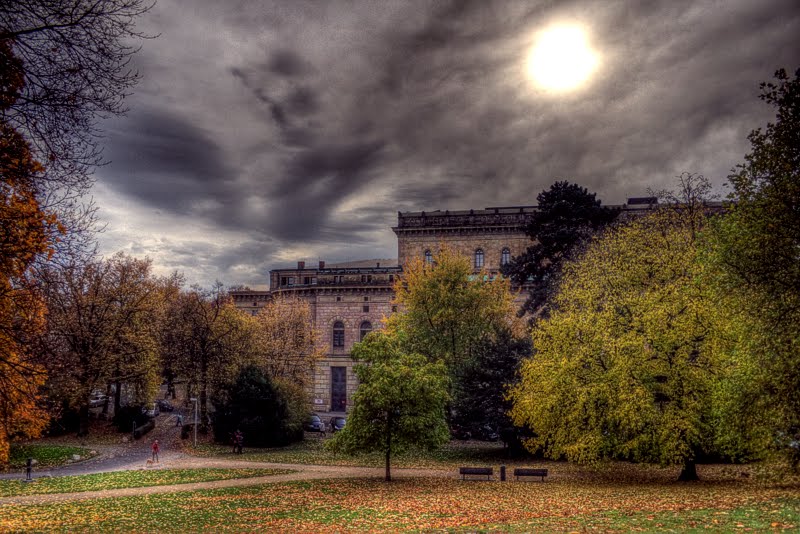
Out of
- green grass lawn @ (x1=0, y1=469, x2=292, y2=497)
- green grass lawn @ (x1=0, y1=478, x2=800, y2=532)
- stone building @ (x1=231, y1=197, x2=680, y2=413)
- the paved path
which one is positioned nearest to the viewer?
green grass lawn @ (x1=0, y1=478, x2=800, y2=532)

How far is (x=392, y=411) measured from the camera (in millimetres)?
24688

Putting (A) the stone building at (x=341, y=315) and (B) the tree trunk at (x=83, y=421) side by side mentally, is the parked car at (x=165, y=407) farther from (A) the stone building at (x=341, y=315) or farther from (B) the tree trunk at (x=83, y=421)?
(B) the tree trunk at (x=83, y=421)

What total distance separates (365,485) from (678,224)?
2328 cm

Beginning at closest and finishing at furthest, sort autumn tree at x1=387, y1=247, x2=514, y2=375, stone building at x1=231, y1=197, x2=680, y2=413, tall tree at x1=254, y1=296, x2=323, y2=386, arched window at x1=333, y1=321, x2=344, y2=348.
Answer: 1. autumn tree at x1=387, y1=247, x2=514, y2=375
2. tall tree at x1=254, y1=296, x2=323, y2=386
3. stone building at x1=231, y1=197, x2=680, y2=413
4. arched window at x1=333, y1=321, x2=344, y2=348

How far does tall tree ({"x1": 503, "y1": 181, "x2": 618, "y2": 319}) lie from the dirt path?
17150 mm

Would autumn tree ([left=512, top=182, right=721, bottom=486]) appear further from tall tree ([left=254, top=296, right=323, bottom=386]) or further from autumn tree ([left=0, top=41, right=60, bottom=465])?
tall tree ([left=254, top=296, right=323, bottom=386])

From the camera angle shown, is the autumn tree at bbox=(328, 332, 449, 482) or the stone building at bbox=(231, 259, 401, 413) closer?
the autumn tree at bbox=(328, 332, 449, 482)

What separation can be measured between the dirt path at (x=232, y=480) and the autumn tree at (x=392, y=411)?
104 inches

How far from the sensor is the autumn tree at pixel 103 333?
37469mm

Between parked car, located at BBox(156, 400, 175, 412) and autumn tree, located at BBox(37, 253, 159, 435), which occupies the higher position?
autumn tree, located at BBox(37, 253, 159, 435)

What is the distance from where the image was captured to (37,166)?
400 inches

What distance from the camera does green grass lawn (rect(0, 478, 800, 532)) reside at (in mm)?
13391

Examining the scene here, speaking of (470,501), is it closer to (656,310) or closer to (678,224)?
(656,310)

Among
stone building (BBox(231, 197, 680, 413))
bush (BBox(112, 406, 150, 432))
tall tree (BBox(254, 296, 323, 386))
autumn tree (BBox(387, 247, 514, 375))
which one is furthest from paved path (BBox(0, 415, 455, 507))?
stone building (BBox(231, 197, 680, 413))
